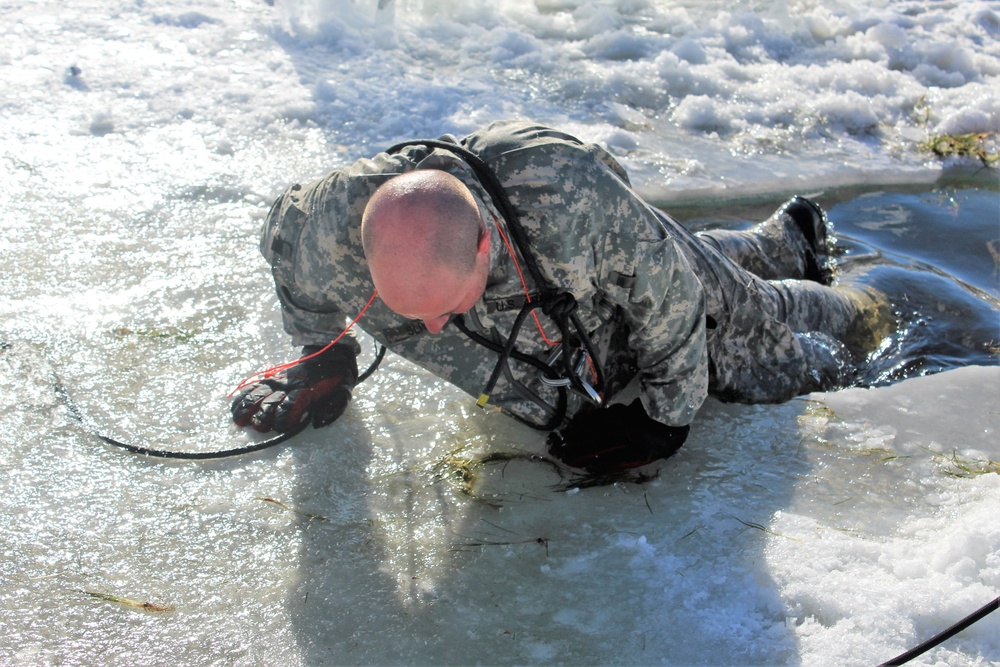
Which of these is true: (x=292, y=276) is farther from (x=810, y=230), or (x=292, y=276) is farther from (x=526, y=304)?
(x=810, y=230)

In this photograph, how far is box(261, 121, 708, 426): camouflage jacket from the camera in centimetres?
224

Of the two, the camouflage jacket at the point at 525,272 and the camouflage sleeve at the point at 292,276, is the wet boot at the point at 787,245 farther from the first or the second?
the camouflage sleeve at the point at 292,276

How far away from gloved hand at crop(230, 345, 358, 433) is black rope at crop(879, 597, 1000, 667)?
5.72 feet

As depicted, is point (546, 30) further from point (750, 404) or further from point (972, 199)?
point (750, 404)

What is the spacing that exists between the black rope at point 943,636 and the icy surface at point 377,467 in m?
0.09

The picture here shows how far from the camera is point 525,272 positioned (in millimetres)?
2332

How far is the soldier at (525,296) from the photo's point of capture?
77.5 inches

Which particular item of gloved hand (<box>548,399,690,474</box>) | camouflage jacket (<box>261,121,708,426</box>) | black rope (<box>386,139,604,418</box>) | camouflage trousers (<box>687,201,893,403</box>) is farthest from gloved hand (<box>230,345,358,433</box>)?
camouflage trousers (<box>687,201,893,403</box>)

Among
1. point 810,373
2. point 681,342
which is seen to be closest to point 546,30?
point 810,373

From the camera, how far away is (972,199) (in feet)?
15.8

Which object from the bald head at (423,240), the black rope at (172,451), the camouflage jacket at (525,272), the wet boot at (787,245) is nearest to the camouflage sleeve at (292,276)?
the camouflage jacket at (525,272)

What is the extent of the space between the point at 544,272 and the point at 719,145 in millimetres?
3350

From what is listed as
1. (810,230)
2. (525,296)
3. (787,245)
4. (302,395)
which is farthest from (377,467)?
(810,230)

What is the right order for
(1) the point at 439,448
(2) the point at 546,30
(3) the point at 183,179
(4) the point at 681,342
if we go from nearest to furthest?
(4) the point at 681,342 → (1) the point at 439,448 → (3) the point at 183,179 → (2) the point at 546,30
